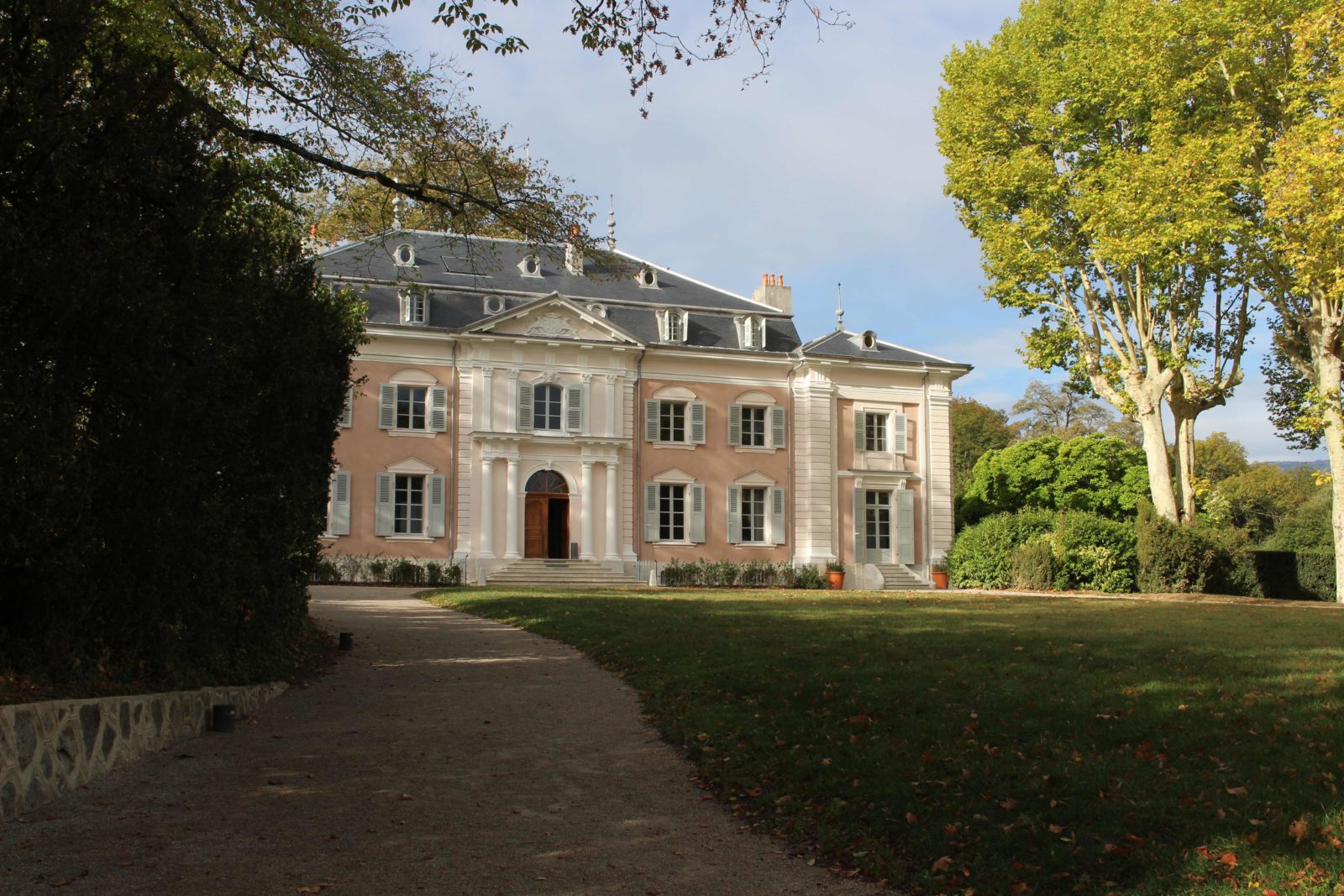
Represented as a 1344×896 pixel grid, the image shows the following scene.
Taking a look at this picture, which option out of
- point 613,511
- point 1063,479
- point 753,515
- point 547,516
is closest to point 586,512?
point 613,511

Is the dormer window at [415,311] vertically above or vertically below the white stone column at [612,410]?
above

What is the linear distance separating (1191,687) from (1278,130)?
2055 centimetres

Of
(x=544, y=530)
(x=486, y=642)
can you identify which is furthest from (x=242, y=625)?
(x=544, y=530)

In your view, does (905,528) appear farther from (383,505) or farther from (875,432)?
(383,505)

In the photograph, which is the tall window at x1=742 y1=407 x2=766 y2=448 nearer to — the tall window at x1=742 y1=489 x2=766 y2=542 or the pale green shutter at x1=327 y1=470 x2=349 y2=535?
the tall window at x1=742 y1=489 x2=766 y2=542

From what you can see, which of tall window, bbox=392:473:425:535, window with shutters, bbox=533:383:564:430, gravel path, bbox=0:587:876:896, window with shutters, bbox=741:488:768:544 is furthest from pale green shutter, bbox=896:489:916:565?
gravel path, bbox=0:587:876:896

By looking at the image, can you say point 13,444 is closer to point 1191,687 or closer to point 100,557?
point 100,557

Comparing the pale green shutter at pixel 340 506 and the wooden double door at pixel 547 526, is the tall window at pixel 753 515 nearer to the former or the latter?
the wooden double door at pixel 547 526

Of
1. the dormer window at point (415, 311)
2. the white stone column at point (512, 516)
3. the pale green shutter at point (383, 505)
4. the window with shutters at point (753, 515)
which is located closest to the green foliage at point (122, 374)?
the pale green shutter at point (383, 505)

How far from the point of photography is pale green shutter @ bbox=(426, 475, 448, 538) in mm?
28047

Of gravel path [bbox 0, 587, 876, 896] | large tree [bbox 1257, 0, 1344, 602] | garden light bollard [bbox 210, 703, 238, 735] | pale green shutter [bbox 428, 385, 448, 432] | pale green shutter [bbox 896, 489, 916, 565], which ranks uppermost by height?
large tree [bbox 1257, 0, 1344, 602]

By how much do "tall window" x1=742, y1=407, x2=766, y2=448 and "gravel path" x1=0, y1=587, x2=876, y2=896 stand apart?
2248 cm

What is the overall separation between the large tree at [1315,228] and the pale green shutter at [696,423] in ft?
47.1

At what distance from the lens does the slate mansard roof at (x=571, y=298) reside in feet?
94.4
